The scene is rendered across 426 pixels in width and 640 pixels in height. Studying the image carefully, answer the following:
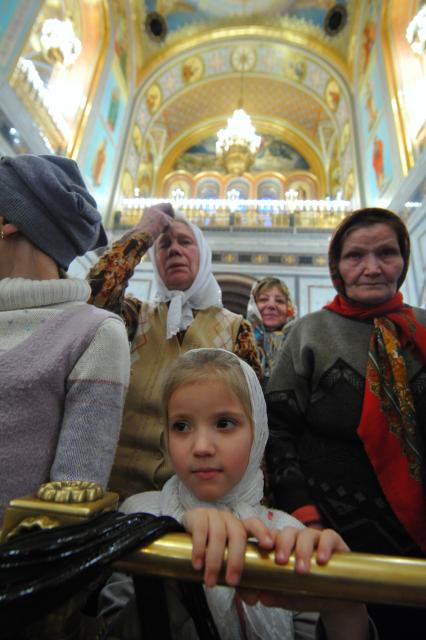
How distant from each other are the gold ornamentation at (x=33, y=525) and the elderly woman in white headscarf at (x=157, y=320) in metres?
0.71

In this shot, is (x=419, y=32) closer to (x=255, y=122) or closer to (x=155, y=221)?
(x=255, y=122)

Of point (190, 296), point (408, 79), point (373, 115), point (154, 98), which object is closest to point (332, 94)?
point (373, 115)

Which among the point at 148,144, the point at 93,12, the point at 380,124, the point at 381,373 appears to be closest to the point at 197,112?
the point at 148,144

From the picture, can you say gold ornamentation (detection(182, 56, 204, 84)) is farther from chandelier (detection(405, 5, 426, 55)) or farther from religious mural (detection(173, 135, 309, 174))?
chandelier (detection(405, 5, 426, 55))

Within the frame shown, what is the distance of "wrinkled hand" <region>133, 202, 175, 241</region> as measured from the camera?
1514mm

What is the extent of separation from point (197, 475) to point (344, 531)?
482mm

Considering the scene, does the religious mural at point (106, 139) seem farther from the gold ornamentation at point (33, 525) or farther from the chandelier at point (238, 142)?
the gold ornamentation at point (33, 525)

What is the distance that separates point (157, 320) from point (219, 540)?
3.72ft

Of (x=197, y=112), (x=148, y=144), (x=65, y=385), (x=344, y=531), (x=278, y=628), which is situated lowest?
(x=278, y=628)

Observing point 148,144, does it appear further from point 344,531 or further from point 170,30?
point 344,531

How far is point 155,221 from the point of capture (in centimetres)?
155

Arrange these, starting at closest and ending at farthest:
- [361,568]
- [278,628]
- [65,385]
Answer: [361,568]
[278,628]
[65,385]

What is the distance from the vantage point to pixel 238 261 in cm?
880

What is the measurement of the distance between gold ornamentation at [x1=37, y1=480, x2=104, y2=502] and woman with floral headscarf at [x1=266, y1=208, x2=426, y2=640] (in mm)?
647
